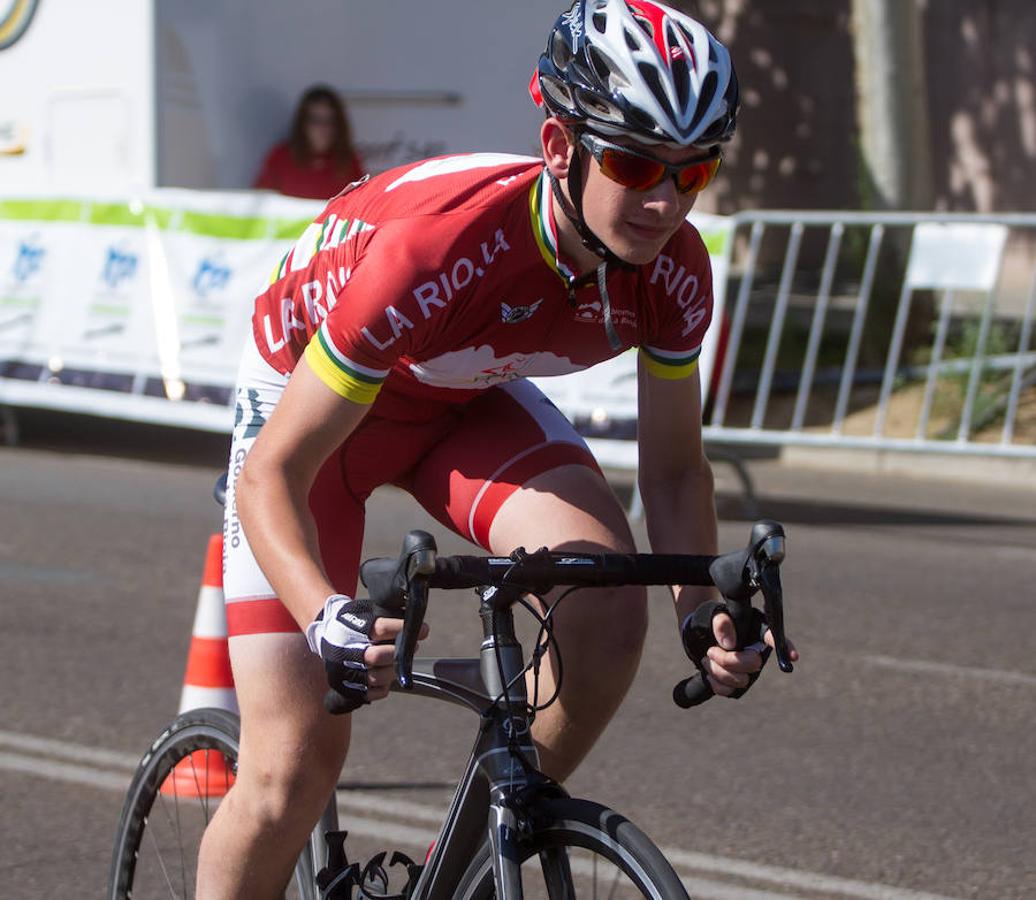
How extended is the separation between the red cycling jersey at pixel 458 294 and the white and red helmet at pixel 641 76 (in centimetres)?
25

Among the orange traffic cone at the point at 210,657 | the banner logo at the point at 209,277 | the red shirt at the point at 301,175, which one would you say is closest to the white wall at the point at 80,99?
the red shirt at the point at 301,175

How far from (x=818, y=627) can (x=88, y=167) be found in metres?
7.66

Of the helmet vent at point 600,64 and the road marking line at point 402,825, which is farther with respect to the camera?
the road marking line at point 402,825

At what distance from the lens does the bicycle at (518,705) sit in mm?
2596

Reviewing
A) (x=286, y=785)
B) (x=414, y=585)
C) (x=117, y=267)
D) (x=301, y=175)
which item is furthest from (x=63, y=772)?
(x=301, y=175)

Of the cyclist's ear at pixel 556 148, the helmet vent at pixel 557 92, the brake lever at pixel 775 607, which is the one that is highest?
the helmet vent at pixel 557 92

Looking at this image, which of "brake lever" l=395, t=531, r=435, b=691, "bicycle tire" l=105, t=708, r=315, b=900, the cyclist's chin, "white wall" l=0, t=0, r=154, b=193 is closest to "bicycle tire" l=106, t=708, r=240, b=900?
"bicycle tire" l=105, t=708, r=315, b=900

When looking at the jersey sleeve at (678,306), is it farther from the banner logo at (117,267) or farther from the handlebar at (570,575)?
the banner logo at (117,267)

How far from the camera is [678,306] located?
337cm

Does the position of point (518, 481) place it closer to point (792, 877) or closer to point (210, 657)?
point (792, 877)

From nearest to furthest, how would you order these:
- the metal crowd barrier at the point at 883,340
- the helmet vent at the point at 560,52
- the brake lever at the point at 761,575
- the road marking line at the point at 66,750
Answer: the brake lever at the point at 761,575 < the helmet vent at the point at 560,52 < the road marking line at the point at 66,750 < the metal crowd barrier at the point at 883,340

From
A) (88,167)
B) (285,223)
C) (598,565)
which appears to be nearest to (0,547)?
(285,223)

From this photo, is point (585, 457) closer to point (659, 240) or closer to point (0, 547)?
point (659, 240)

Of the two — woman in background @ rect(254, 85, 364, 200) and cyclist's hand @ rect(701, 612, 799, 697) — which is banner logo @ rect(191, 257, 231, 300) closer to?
woman in background @ rect(254, 85, 364, 200)
